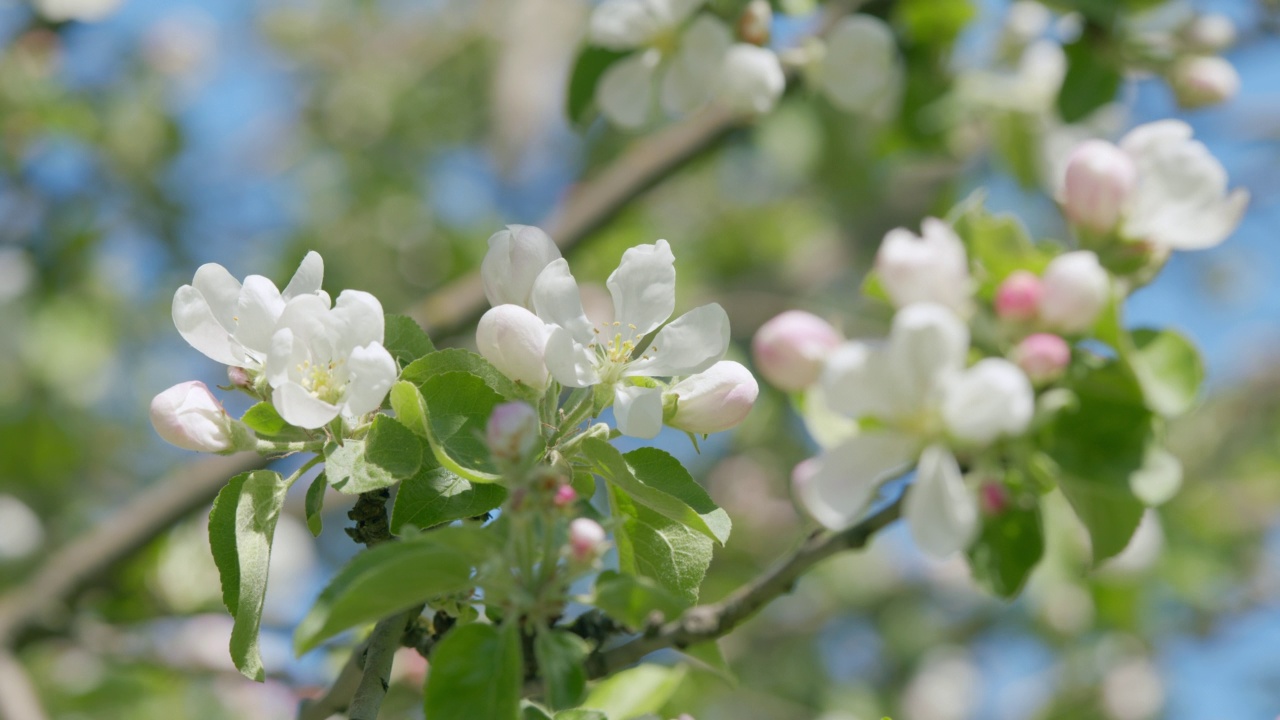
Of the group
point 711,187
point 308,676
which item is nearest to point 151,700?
point 308,676

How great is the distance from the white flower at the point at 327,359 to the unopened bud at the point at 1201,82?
4.50 feet

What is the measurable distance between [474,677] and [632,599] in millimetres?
121

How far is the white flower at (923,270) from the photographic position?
0.96 m

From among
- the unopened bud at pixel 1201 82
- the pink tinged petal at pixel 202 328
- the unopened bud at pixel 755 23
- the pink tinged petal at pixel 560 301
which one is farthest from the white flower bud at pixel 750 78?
the pink tinged petal at pixel 202 328

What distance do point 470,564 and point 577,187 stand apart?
2225mm

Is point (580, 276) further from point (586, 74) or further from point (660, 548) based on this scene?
point (660, 548)

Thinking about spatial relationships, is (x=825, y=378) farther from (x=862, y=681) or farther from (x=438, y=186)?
(x=438, y=186)

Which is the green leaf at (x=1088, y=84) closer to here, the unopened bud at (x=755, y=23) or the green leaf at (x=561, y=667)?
the unopened bud at (x=755, y=23)

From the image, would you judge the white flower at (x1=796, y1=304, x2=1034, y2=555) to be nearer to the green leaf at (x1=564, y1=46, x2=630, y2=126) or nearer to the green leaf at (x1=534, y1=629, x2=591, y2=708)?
the green leaf at (x1=534, y1=629, x2=591, y2=708)

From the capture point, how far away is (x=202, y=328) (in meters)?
0.98

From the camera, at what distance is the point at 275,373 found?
2.90ft

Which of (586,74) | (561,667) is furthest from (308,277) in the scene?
(586,74)

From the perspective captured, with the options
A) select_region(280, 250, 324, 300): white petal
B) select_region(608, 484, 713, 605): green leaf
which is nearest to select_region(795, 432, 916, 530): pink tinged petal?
select_region(608, 484, 713, 605): green leaf

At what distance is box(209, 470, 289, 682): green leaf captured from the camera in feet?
2.81
